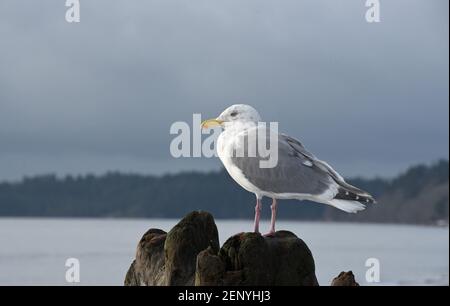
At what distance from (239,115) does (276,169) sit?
130cm

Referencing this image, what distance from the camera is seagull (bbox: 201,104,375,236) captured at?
1549 cm

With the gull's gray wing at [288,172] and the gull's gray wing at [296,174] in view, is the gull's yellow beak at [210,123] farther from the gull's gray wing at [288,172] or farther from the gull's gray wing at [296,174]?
the gull's gray wing at [296,174]

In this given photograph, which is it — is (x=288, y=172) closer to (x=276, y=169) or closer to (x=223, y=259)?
(x=276, y=169)

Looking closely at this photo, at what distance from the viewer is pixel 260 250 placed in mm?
13789

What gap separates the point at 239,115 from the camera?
15.4 metres

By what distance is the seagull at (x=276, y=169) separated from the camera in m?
15.5

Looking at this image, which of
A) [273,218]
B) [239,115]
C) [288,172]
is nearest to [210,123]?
[239,115]

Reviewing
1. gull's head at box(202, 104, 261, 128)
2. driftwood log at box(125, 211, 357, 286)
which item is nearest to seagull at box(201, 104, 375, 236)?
gull's head at box(202, 104, 261, 128)

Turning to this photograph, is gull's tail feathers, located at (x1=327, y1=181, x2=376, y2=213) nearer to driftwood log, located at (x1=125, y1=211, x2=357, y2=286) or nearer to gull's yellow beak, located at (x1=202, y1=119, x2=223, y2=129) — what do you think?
driftwood log, located at (x1=125, y1=211, x2=357, y2=286)

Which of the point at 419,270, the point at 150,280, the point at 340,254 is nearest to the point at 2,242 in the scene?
the point at 340,254

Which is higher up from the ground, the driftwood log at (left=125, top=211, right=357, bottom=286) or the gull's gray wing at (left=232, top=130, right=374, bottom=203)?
the gull's gray wing at (left=232, top=130, right=374, bottom=203)

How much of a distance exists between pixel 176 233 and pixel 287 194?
228 cm

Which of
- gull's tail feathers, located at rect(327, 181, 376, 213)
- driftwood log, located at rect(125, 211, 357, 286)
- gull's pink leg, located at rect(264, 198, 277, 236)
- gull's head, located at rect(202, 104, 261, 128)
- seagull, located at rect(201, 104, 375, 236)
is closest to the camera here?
driftwood log, located at rect(125, 211, 357, 286)
